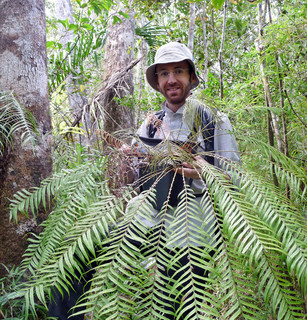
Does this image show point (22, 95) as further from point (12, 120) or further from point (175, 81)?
point (175, 81)

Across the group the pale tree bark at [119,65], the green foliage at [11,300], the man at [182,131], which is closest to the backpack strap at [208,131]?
the man at [182,131]

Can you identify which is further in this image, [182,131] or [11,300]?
[182,131]

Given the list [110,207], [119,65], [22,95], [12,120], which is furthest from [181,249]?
[119,65]

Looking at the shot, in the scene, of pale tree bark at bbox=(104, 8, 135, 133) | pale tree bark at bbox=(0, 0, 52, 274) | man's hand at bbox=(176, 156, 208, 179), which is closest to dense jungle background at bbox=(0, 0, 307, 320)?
pale tree bark at bbox=(0, 0, 52, 274)

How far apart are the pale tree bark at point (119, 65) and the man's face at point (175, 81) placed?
6.78 ft

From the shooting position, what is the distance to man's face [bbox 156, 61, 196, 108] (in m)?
2.01

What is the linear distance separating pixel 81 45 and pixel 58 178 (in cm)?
240

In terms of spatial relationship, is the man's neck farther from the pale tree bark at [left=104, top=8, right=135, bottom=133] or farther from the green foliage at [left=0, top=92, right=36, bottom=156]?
the pale tree bark at [left=104, top=8, right=135, bottom=133]

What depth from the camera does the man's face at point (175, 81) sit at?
2.01 m

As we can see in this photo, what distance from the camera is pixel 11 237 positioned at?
1.54m

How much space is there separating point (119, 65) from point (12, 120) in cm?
310

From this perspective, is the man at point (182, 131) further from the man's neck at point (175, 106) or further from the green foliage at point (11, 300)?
the green foliage at point (11, 300)

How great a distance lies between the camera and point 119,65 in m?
4.36

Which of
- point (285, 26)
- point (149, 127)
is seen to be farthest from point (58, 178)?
point (285, 26)
